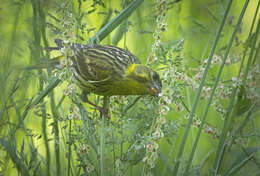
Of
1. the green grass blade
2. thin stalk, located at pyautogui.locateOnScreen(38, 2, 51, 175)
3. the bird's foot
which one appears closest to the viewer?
the green grass blade

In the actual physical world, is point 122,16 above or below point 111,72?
above

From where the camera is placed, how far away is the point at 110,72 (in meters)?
1.39

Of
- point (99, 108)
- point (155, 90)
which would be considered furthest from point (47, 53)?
point (155, 90)

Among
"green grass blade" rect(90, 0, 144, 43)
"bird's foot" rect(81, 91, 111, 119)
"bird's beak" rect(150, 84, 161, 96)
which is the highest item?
"green grass blade" rect(90, 0, 144, 43)

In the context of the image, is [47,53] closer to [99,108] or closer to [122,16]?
[99,108]

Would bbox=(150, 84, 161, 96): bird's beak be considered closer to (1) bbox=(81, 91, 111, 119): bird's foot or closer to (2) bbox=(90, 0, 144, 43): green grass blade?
(1) bbox=(81, 91, 111, 119): bird's foot

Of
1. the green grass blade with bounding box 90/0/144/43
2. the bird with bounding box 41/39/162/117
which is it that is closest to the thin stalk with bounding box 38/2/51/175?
the bird with bounding box 41/39/162/117

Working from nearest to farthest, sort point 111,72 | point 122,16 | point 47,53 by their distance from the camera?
point 122,16 → point 47,53 → point 111,72

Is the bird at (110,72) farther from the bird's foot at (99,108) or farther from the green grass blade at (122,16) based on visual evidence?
the green grass blade at (122,16)

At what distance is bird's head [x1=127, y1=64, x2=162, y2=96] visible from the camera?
1099 mm

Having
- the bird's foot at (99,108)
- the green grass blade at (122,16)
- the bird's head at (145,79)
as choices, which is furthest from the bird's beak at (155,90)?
the green grass blade at (122,16)

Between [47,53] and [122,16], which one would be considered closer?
[122,16]

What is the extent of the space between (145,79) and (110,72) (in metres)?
0.26

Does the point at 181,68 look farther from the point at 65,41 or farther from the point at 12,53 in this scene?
the point at 12,53
